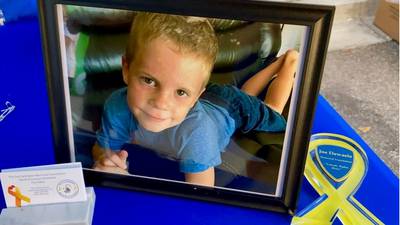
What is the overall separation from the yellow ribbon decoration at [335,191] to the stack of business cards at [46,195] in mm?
297

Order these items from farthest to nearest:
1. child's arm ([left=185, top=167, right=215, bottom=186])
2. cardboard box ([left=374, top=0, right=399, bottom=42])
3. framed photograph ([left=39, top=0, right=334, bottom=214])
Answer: cardboard box ([left=374, top=0, right=399, bottom=42]) → child's arm ([left=185, top=167, right=215, bottom=186]) → framed photograph ([left=39, top=0, right=334, bottom=214])

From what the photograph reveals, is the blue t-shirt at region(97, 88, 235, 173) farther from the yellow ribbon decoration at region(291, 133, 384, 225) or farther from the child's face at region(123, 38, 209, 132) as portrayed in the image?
the yellow ribbon decoration at region(291, 133, 384, 225)

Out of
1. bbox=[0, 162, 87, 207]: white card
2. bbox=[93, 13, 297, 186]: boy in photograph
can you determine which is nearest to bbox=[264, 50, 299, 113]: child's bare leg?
bbox=[93, 13, 297, 186]: boy in photograph

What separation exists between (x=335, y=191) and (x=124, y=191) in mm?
310

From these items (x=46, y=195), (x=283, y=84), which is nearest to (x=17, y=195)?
(x=46, y=195)

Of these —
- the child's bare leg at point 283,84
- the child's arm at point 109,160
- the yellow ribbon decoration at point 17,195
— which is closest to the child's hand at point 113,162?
the child's arm at point 109,160

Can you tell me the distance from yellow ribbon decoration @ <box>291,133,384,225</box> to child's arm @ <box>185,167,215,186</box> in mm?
131

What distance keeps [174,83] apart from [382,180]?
0.38 meters

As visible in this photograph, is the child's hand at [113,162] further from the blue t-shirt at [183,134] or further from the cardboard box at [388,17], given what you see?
the cardboard box at [388,17]

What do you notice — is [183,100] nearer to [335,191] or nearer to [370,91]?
[335,191]

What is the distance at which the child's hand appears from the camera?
741 millimetres

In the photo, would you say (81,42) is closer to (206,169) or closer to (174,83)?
(174,83)

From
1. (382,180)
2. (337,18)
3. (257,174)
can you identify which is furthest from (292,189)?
(337,18)

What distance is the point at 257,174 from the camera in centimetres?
73
